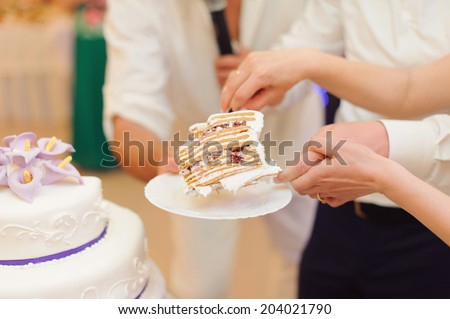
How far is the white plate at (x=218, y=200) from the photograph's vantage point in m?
1.08

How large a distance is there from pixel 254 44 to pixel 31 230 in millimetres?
1056

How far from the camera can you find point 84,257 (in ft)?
3.61

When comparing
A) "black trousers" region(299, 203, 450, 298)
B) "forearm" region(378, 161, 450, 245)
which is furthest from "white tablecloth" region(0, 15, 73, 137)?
"forearm" region(378, 161, 450, 245)

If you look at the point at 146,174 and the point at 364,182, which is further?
the point at 146,174

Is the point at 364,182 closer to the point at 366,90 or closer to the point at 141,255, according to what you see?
the point at 366,90

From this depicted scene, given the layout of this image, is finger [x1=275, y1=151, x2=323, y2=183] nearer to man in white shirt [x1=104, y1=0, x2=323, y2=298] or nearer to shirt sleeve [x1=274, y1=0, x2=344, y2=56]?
man in white shirt [x1=104, y1=0, x2=323, y2=298]

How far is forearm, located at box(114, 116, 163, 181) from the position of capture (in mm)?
1518

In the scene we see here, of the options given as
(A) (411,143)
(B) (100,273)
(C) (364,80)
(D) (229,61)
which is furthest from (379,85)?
(B) (100,273)

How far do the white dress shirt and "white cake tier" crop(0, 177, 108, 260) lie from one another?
62cm

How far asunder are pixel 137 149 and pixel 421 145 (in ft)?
2.52

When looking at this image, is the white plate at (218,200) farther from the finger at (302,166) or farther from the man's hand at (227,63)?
the man's hand at (227,63)

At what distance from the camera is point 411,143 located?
117cm

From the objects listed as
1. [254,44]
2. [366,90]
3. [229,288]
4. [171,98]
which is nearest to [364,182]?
[366,90]

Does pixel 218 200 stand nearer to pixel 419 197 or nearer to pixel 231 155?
pixel 231 155
